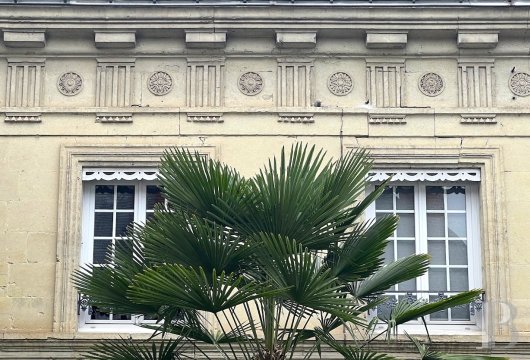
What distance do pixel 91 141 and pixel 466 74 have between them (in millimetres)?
4235

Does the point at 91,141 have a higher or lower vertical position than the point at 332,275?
higher

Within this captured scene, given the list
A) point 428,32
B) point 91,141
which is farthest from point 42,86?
point 428,32

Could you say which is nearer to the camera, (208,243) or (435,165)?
(208,243)

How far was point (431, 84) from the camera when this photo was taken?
15.4 metres

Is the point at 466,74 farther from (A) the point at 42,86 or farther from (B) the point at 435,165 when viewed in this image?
(A) the point at 42,86

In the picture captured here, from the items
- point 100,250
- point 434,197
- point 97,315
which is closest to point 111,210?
point 100,250

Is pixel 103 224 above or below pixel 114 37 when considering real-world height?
below

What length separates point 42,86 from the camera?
1538cm

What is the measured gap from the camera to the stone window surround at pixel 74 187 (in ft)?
48.5

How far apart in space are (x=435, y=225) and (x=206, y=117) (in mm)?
2804

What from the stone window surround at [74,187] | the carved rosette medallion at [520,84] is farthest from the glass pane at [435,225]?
the stone window surround at [74,187]

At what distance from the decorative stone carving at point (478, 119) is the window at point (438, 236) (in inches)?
26.6

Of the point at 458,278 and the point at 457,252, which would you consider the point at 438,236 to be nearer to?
the point at 457,252

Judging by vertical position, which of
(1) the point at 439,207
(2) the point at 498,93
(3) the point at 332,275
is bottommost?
(3) the point at 332,275
